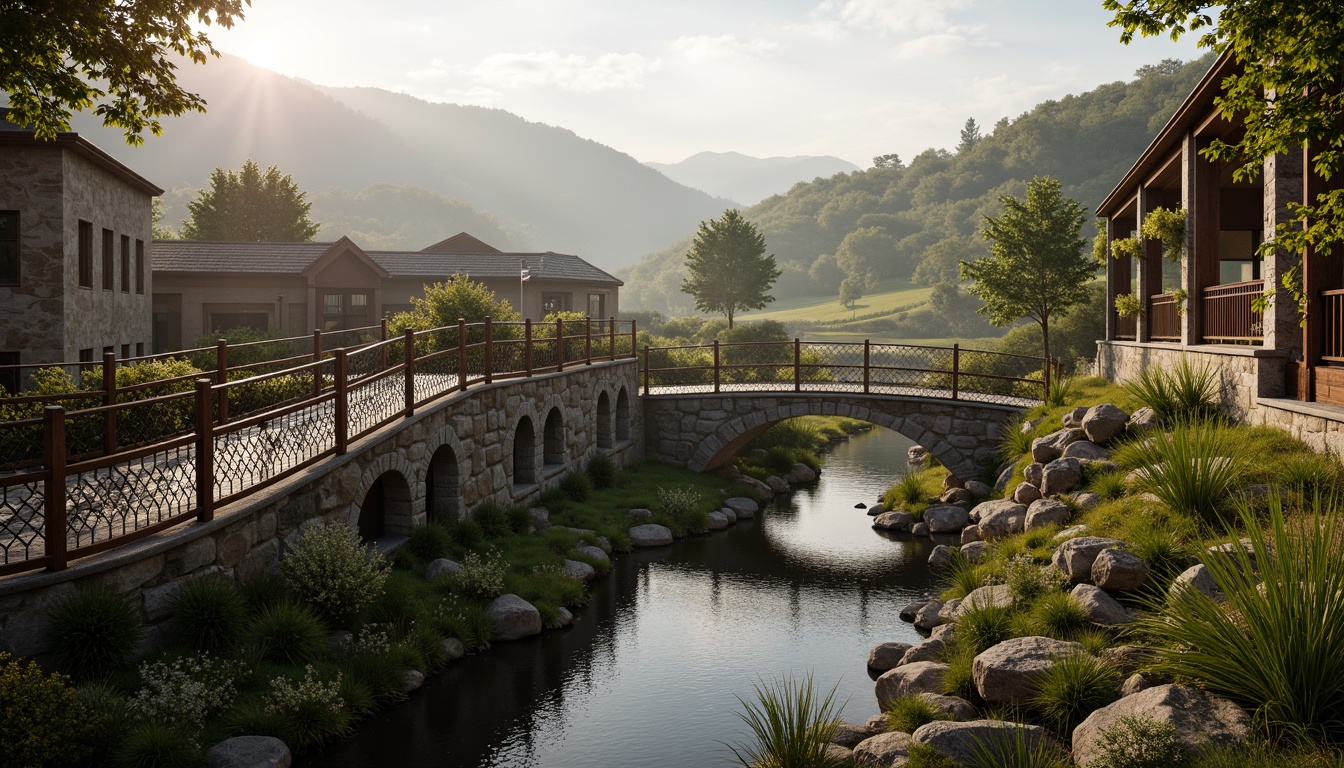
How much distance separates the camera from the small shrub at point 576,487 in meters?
19.2

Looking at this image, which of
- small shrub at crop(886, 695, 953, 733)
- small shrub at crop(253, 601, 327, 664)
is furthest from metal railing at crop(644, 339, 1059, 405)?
small shrub at crop(253, 601, 327, 664)

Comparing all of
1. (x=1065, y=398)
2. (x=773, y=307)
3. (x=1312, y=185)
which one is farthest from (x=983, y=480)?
(x=773, y=307)

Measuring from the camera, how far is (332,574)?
10.8 meters

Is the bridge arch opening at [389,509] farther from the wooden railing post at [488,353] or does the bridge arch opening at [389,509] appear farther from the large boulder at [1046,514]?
the large boulder at [1046,514]

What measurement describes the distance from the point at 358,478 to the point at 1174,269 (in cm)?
7266

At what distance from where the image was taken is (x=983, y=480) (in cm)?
2134

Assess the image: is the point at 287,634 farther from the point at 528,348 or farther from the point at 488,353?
the point at 528,348

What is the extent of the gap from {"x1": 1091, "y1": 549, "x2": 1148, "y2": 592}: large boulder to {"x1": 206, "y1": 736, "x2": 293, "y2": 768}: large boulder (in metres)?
7.87

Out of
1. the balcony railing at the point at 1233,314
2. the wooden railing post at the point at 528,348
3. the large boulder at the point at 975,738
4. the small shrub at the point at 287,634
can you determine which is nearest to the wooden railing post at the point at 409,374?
the small shrub at the point at 287,634

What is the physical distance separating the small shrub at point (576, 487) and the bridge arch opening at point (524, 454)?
3.51ft

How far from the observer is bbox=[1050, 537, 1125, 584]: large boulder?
10.3 m

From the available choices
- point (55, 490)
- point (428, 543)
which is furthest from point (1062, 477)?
point (55, 490)

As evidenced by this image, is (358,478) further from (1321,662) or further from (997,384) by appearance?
(997,384)

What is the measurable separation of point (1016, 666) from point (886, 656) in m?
3.47
